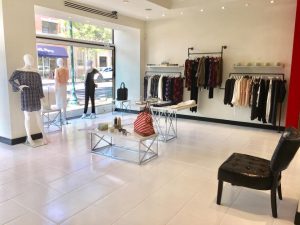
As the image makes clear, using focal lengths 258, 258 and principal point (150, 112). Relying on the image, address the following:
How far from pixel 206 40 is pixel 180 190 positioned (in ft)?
15.2

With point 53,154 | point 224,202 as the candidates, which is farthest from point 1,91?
point 224,202

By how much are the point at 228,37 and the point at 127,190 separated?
475 centimetres

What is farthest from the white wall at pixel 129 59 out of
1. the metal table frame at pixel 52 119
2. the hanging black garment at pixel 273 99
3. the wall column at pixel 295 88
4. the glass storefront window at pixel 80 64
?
the wall column at pixel 295 88

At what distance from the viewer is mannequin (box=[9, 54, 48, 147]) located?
14.1ft

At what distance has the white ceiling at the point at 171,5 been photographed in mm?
5547

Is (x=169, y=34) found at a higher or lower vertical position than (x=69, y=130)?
higher

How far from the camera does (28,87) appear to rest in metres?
4.36

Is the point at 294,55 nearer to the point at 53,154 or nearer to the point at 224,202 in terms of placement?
the point at 224,202

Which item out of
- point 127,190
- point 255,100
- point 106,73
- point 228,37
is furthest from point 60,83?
point 255,100

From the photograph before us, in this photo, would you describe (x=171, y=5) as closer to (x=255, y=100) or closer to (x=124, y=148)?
(x=255, y=100)

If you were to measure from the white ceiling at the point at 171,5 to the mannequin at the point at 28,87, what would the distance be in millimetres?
2064

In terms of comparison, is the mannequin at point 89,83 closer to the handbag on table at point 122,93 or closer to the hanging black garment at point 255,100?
the handbag on table at point 122,93

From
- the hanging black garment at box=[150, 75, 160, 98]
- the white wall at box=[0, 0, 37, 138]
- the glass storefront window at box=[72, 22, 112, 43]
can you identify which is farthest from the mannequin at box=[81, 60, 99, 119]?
the white wall at box=[0, 0, 37, 138]

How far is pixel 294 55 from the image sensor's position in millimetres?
5016
